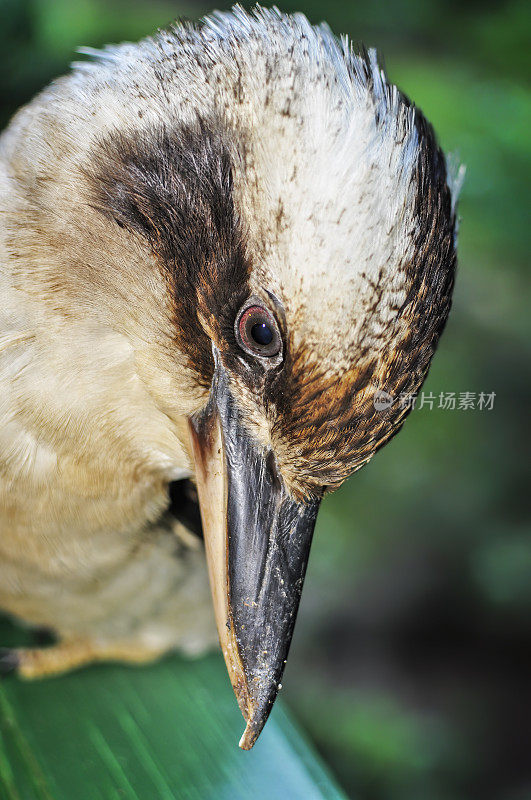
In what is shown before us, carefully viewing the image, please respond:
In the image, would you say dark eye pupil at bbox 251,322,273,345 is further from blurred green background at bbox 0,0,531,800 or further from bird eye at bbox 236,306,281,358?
blurred green background at bbox 0,0,531,800

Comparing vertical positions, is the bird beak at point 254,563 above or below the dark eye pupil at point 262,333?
below

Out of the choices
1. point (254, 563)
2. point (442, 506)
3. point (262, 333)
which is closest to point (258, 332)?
point (262, 333)

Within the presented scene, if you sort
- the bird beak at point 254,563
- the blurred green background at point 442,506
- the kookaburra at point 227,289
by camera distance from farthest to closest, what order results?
the blurred green background at point 442,506
the bird beak at point 254,563
the kookaburra at point 227,289

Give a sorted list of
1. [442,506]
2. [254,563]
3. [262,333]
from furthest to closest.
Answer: [442,506], [254,563], [262,333]

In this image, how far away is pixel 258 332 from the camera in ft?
3.80

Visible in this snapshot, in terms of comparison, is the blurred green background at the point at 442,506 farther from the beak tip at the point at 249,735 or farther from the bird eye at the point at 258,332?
the bird eye at the point at 258,332

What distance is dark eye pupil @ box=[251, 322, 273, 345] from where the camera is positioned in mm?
1144

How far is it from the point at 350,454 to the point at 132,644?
0.96 meters

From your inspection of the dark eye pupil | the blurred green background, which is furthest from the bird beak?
the blurred green background

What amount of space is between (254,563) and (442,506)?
5.69ft

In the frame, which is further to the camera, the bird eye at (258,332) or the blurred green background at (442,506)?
the blurred green background at (442,506)

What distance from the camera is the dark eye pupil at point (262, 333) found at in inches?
45.0

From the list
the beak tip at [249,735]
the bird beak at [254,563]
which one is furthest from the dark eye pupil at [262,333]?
the beak tip at [249,735]

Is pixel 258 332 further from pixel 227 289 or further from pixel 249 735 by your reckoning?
pixel 249 735
